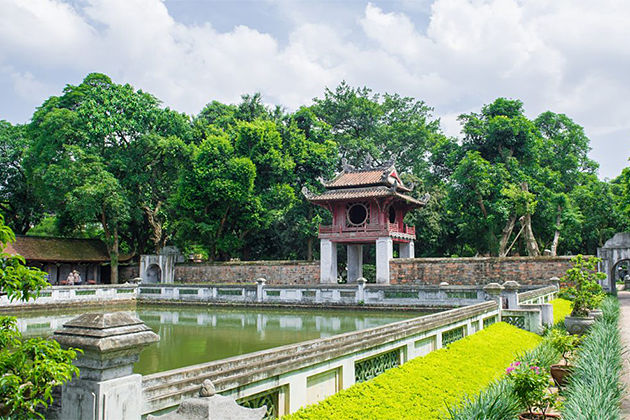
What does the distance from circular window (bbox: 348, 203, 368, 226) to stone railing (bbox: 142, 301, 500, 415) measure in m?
21.0

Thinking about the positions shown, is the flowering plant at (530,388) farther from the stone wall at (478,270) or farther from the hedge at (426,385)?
the stone wall at (478,270)

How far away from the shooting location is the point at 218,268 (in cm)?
3262

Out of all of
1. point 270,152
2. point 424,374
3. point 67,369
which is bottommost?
point 424,374

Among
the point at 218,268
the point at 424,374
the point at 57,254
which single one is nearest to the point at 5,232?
the point at 424,374

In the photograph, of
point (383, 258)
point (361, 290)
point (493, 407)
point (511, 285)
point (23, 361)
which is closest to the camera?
point (23, 361)

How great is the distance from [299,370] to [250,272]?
86.6 ft

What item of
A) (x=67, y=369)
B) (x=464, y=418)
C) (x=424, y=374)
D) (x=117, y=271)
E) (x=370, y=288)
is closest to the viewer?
(x=67, y=369)

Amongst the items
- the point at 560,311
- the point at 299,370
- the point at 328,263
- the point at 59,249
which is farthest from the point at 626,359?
the point at 59,249

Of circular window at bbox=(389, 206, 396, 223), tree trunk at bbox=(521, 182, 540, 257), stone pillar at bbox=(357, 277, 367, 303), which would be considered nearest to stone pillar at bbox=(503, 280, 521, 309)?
stone pillar at bbox=(357, 277, 367, 303)

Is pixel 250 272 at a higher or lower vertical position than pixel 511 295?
higher

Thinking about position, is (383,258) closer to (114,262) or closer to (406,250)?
(406,250)

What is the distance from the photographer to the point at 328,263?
2962 cm

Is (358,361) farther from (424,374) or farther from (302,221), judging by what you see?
(302,221)

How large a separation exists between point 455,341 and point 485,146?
25.9 meters
